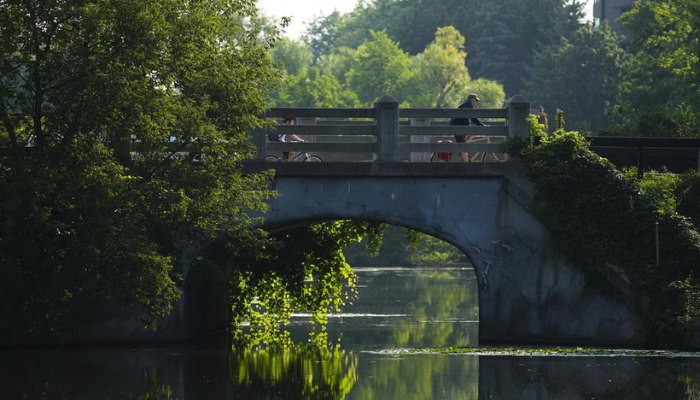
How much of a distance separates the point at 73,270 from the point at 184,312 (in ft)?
10.6

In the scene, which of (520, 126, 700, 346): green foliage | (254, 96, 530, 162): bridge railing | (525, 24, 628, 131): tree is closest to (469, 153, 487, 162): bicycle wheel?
(254, 96, 530, 162): bridge railing

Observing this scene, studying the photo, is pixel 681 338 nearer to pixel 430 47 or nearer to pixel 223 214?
pixel 223 214

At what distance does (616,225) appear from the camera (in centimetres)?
2719

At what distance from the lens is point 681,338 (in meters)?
25.7

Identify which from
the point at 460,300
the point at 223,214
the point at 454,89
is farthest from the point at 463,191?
the point at 454,89

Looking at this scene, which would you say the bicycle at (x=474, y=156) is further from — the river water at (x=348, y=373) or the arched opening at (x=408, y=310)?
the river water at (x=348, y=373)

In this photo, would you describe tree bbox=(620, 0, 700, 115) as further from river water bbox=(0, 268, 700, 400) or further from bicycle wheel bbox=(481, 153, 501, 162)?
river water bbox=(0, 268, 700, 400)

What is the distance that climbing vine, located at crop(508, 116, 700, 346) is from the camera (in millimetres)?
26188

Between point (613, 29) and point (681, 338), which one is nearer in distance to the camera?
point (681, 338)

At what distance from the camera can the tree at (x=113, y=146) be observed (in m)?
24.5

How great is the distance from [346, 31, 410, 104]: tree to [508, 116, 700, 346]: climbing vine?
225 ft

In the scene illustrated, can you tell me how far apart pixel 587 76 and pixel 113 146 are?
68.9 m

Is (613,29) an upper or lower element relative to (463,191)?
upper

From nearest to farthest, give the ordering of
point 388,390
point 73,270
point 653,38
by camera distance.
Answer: point 388,390
point 73,270
point 653,38
